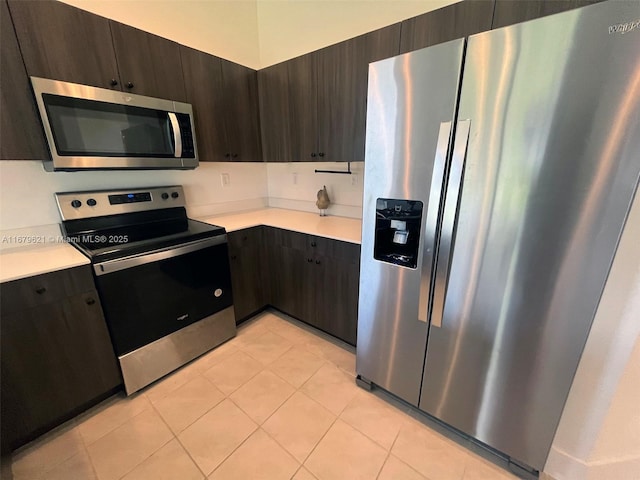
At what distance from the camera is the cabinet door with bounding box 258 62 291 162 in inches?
80.6

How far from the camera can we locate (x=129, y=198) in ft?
5.98

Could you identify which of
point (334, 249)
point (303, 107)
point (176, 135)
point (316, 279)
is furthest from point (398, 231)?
point (176, 135)

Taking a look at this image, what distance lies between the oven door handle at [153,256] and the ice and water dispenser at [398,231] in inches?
44.1

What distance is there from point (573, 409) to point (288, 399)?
4.43ft

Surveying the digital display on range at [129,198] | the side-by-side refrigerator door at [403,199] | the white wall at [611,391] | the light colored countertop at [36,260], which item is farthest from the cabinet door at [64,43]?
the white wall at [611,391]

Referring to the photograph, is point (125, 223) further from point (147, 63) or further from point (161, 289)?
point (147, 63)

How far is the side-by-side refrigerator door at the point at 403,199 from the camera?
1028 mm

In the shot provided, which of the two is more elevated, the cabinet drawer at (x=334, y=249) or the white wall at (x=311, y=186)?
the white wall at (x=311, y=186)

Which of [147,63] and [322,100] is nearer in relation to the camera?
[147,63]

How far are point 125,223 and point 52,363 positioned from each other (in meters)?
0.91

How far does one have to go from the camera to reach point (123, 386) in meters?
1.56

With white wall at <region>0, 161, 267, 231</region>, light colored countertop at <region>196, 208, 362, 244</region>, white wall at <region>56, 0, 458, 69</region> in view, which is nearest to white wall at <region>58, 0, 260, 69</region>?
white wall at <region>56, 0, 458, 69</region>

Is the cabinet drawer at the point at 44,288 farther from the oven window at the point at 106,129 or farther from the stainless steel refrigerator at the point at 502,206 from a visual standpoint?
the stainless steel refrigerator at the point at 502,206

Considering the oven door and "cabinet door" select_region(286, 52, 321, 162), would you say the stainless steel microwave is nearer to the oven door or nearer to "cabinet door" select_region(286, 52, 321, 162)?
the oven door
